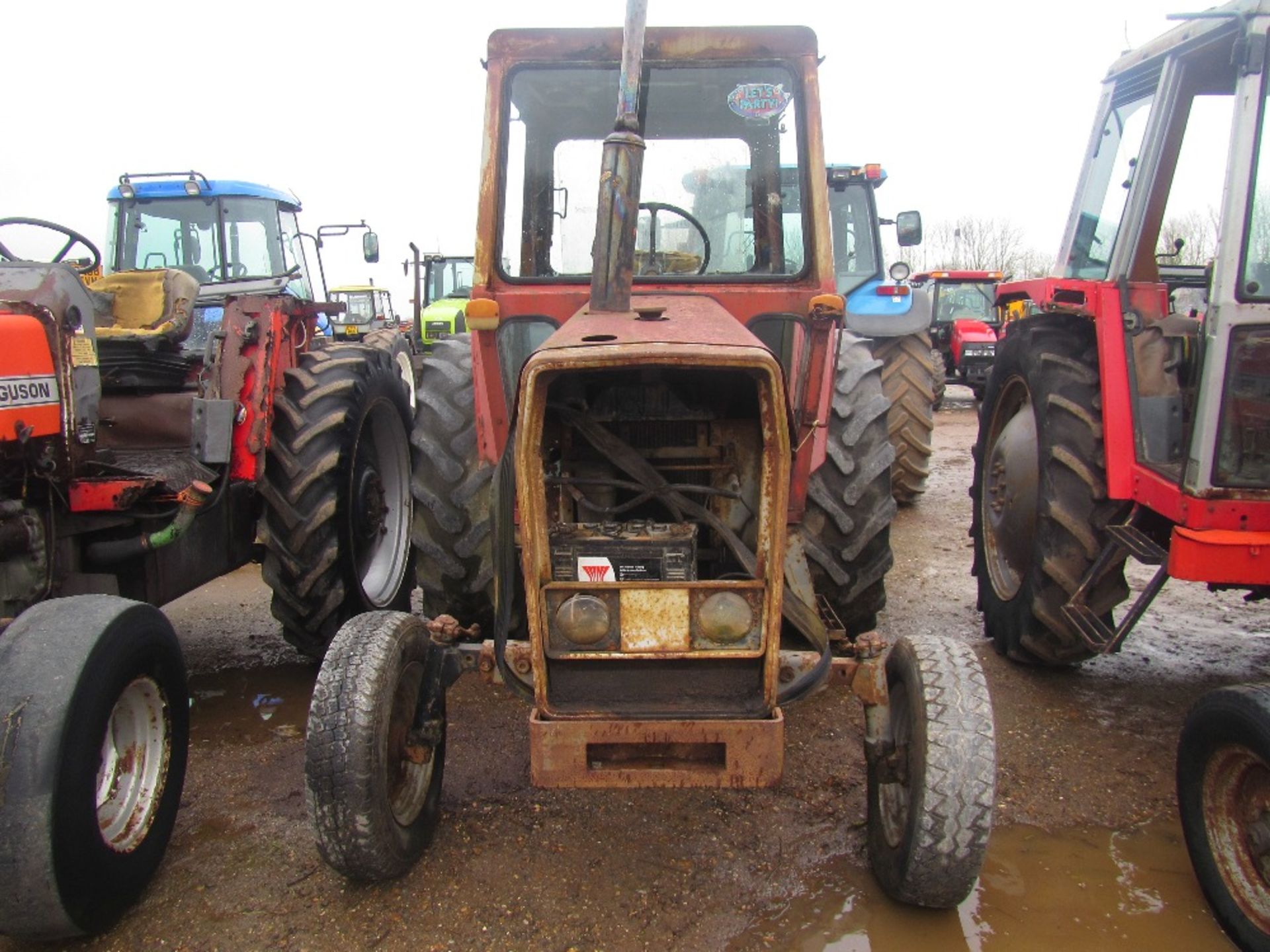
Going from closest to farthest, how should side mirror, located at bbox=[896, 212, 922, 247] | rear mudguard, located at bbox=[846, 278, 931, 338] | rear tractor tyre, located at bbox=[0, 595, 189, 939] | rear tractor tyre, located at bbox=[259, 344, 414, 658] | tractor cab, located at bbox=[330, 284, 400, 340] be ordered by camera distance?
rear tractor tyre, located at bbox=[0, 595, 189, 939] < rear tractor tyre, located at bbox=[259, 344, 414, 658] < rear mudguard, located at bbox=[846, 278, 931, 338] < side mirror, located at bbox=[896, 212, 922, 247] < tractor cab, located at bbox=[330, 284, 400, 340]

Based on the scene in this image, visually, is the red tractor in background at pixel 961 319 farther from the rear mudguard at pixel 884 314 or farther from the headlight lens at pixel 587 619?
the headlight lens at pixel 587 619

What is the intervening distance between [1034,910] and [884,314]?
17.0 ft

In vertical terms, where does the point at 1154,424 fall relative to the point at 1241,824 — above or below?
above

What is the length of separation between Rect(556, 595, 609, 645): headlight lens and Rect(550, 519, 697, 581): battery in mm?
133

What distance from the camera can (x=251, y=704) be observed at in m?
4.02

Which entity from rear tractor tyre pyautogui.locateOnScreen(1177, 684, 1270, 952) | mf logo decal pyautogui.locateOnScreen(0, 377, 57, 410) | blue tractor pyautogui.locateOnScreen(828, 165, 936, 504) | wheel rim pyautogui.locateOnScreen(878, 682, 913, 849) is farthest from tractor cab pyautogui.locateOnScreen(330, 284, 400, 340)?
rear tractor tyre pyautogui.locateOnScreen(1177, 684, 1270, 952)

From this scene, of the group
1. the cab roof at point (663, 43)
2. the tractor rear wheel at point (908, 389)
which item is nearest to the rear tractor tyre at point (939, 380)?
the tractor rear wheel at point (908, 389)

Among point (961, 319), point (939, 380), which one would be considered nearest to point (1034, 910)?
point (939, 380)

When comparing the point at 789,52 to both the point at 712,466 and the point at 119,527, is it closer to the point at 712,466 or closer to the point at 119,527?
the point at 712,466

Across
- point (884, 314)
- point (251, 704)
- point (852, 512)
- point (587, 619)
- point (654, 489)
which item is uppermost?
point (884, 314)

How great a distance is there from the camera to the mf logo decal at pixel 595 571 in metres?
2.63

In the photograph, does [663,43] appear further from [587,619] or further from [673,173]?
[587,619]

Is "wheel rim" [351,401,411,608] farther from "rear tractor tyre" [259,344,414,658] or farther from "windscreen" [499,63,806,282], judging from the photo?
"windscreen" [499,63,806,282]

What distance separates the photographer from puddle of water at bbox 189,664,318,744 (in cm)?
374
